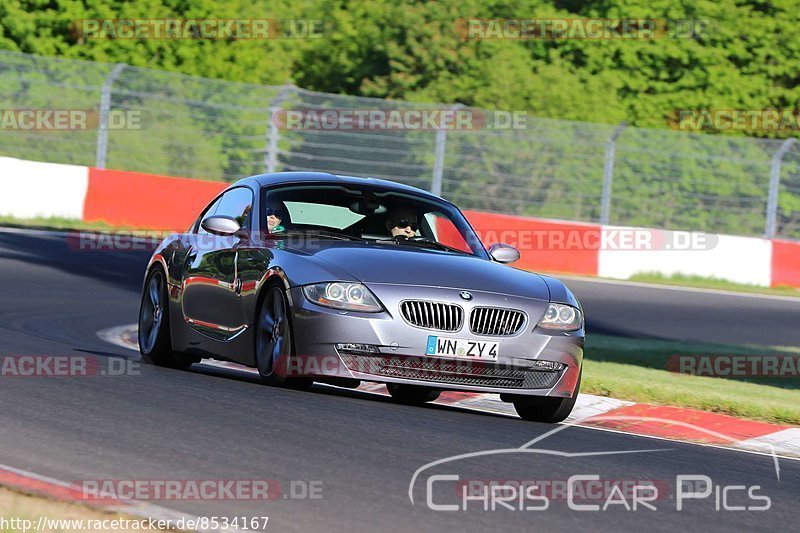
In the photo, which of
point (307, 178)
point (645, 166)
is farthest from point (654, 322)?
point (307, 178)

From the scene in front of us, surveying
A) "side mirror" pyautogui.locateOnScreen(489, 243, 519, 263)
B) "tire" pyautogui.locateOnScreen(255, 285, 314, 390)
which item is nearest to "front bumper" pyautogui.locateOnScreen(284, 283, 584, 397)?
"tire" pyautogui.locateOnScreen(255, 285, 314, 390)

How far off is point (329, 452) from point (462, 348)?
75.1 inches

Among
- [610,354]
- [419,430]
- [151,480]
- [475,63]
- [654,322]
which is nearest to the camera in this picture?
[151,480]

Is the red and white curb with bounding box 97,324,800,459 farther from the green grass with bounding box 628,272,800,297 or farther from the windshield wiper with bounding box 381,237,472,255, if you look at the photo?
the green grass with bounding box 628,272,800,297

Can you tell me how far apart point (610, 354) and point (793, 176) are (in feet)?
38.6

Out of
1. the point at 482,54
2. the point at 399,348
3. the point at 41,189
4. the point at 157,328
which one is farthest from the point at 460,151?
the point at 399,348

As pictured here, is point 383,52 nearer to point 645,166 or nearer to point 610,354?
point 645,166

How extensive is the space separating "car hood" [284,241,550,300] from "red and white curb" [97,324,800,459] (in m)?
1.12

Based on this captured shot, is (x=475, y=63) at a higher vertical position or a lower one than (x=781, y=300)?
higher

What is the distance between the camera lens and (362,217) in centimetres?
1027

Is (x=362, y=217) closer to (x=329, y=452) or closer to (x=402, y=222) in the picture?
(x=402, y=222)

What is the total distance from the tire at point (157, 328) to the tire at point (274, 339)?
1.64m

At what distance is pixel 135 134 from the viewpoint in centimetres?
2747

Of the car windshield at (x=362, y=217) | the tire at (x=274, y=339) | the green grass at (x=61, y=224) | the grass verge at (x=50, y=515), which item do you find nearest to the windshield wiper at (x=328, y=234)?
the car windshield at (x=362, y=217)
